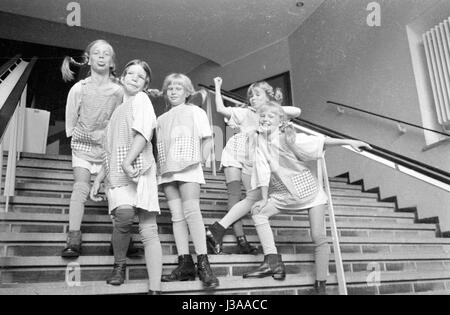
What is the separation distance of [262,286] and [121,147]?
711mm

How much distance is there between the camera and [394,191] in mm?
3250

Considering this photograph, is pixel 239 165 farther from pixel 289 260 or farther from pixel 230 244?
pixel 289 260

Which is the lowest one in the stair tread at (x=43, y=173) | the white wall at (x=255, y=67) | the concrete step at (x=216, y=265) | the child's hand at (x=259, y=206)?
the concrete step at (x=216, y=265)

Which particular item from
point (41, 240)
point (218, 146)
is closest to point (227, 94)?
point (218, 146)

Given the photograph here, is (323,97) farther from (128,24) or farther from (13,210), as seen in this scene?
(13,210)

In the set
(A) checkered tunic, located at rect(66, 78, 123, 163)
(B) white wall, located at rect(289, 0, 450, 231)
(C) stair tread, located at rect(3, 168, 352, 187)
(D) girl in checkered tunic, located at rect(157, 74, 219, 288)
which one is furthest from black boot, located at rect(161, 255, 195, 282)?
(B) white wall, located at rect(289, 0, 450, 231)

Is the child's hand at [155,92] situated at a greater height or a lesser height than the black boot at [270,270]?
greater

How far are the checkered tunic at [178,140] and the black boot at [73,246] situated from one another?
379mm

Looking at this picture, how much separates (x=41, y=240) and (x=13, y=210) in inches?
14.9

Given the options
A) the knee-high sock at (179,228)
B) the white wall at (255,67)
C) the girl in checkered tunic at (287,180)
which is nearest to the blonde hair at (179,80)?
the girl in checkered tunic at (287,180)

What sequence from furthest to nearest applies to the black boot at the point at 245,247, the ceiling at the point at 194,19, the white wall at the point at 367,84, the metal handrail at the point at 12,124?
the ceiling at the point at 194,19 → the white wall at the point at 367,84 → the black boot at the point at 245,247 → the metal handrail at the point at 12,124

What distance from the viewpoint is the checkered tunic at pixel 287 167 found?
5.67 feet

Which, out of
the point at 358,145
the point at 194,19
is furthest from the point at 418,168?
the point at 194,19

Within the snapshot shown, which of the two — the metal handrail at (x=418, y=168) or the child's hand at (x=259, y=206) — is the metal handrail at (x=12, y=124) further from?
the metal handrail at (x=418, y=168)
